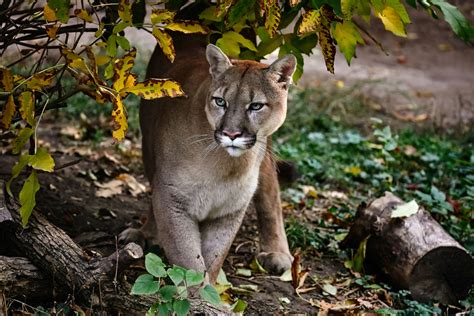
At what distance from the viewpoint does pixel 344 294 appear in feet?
15.2

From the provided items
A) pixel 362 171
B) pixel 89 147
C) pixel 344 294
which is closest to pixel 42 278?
pixel 344 294

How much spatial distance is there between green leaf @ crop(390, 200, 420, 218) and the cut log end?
0.35 metres

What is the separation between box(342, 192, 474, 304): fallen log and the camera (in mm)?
4453

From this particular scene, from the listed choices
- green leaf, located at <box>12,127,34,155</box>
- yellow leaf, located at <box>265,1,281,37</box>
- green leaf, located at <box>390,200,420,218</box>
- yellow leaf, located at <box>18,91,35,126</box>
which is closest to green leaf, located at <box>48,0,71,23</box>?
yellow leaf, located at <box>18,91,35,126</box>

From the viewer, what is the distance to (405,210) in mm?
4773

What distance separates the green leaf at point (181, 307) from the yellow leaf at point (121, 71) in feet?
2.95

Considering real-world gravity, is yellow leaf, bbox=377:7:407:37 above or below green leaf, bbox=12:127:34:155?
above

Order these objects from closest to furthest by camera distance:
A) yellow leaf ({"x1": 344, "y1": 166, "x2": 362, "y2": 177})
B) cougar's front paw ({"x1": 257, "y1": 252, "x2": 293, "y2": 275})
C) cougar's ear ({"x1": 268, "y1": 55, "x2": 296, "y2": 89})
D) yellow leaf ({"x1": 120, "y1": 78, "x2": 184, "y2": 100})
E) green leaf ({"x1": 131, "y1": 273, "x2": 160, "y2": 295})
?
1. green leaf ({"x1": 131, "y1": 273, "x2": 160, "y2": 295})
2. yellow leaf ({"x1": 120, "y1": 78, "x2": 184, "y2": 100})
3. cougar's ear ({"x1": 268, "y1": 55, "x2": 296, "y2": 89})
4. cougar's front paw ({"x1": 257, "y1": 252, "x2": 293, "y2": 275})
5. yellow leaf ({"x1": 344, "y1": 166, "x2": 362, "y2": 177})

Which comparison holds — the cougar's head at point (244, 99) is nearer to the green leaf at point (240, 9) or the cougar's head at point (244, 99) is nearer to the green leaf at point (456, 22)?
the green leaf at point (240, 9)

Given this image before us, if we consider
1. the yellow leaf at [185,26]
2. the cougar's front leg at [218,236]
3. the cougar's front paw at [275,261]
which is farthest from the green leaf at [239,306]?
the yellow leaf at [185,26]

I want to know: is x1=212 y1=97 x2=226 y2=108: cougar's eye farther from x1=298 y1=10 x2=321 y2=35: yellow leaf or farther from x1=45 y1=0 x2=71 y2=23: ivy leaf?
x1=45 y1=0 x2=71 y2=23: ivy leaf

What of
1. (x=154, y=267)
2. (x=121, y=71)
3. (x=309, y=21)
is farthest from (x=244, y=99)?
(x=154, y=267)

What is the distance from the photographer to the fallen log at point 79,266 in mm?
3564

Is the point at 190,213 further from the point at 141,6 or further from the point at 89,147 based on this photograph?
the point at 89,147
